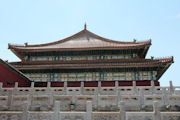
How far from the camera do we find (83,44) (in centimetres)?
2728

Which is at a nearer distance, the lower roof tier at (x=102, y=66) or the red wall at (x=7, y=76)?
the red wall at (x=7, y=76)

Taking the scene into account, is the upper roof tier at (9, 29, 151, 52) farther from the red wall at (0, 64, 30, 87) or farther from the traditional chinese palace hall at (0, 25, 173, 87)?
the red wall at (0, 64, 30, 87)

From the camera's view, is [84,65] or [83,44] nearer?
[84,65]

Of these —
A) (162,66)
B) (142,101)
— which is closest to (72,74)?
(162,66)

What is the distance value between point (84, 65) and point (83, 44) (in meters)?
5.45

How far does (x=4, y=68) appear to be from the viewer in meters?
18.8

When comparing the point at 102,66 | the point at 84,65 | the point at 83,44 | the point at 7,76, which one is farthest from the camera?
the point at 83,44

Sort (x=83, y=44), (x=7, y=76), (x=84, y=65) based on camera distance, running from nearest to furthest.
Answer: (x=7, y=76) < (x=84, y=65) < (x=83, y=44)

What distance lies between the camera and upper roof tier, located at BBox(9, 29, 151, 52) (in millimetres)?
24672

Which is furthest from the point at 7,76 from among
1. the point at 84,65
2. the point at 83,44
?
the point at 83,44

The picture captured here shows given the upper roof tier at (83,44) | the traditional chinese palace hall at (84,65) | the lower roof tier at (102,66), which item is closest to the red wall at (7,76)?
the traditional chinese palace hall at (84,65)

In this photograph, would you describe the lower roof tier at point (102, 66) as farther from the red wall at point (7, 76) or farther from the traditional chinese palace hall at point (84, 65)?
the red wall at point (7, 76)

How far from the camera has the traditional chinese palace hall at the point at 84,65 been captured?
21.6 m

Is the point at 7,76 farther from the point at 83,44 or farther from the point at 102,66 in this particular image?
the point at 83,44
